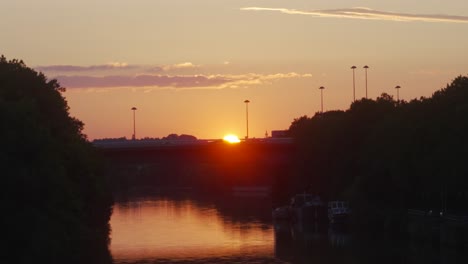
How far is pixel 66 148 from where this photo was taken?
8062 cm

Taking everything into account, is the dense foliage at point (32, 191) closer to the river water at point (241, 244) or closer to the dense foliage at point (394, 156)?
the river water at point (241, 244)

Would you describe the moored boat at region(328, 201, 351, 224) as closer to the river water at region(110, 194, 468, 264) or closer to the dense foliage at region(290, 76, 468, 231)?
the dense foliage at region(290, 76, 468, 231)

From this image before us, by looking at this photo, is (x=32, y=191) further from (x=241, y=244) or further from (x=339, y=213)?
(x=339, y=213)

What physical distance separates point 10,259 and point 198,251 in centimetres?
1887

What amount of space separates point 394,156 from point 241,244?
43.5 feet

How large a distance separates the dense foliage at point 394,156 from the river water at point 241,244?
4499 mm

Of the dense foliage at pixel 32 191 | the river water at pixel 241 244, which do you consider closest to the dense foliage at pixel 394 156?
the river water at pixel 241 244

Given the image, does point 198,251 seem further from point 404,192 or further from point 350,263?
point 404,192

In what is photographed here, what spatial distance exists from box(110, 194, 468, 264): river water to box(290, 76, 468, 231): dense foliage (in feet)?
14.8

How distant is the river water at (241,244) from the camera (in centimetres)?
7219

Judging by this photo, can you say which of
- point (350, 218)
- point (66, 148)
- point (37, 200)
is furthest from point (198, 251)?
point (350, 218)

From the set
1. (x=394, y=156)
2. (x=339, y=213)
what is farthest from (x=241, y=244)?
(x=339, y=213)

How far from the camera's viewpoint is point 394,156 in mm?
87000

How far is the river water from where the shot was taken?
72188 mm
